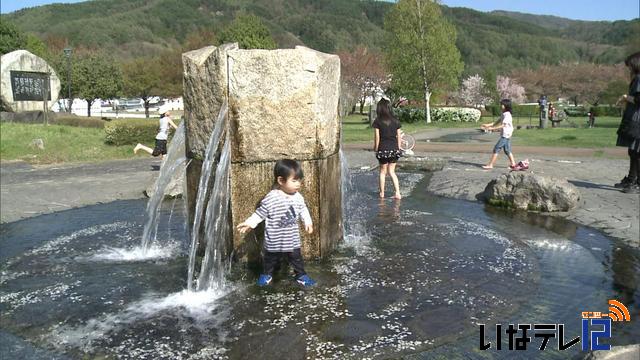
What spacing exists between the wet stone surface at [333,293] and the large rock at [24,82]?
1942cm

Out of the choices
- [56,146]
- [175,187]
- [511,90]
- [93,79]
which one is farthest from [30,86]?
[511,90]

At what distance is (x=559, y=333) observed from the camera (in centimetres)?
348

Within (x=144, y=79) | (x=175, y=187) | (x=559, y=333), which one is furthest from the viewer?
(x=144, y=79)

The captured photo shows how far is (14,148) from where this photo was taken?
16688 mm

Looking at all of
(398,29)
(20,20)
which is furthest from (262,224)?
(20,20)

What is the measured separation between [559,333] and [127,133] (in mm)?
17581

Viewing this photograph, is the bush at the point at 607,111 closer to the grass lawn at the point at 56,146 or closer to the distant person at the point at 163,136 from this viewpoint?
the grass lawn at the point at 56,146

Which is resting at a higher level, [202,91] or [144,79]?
[144,79]

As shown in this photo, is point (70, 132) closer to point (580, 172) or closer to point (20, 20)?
point (580, 172)

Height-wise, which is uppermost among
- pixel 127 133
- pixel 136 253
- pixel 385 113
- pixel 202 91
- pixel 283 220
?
pixel 202 91

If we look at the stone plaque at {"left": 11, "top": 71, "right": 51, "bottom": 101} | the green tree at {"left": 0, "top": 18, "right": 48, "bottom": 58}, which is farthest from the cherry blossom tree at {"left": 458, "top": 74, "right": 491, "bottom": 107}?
the stone plaque at {"left": 11, "top": 71, "right": 51, "bottom": 101}

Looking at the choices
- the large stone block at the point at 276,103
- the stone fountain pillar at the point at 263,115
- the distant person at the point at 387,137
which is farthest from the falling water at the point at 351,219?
the large stone block at the point at 276,103

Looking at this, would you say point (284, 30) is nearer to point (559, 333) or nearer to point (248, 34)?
point (248, 34)

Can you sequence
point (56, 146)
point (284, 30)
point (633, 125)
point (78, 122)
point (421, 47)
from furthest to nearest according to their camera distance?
point (284, 30)
point (421, 47)
point (78, 122)
point (56, 146)
point (633, 125)
